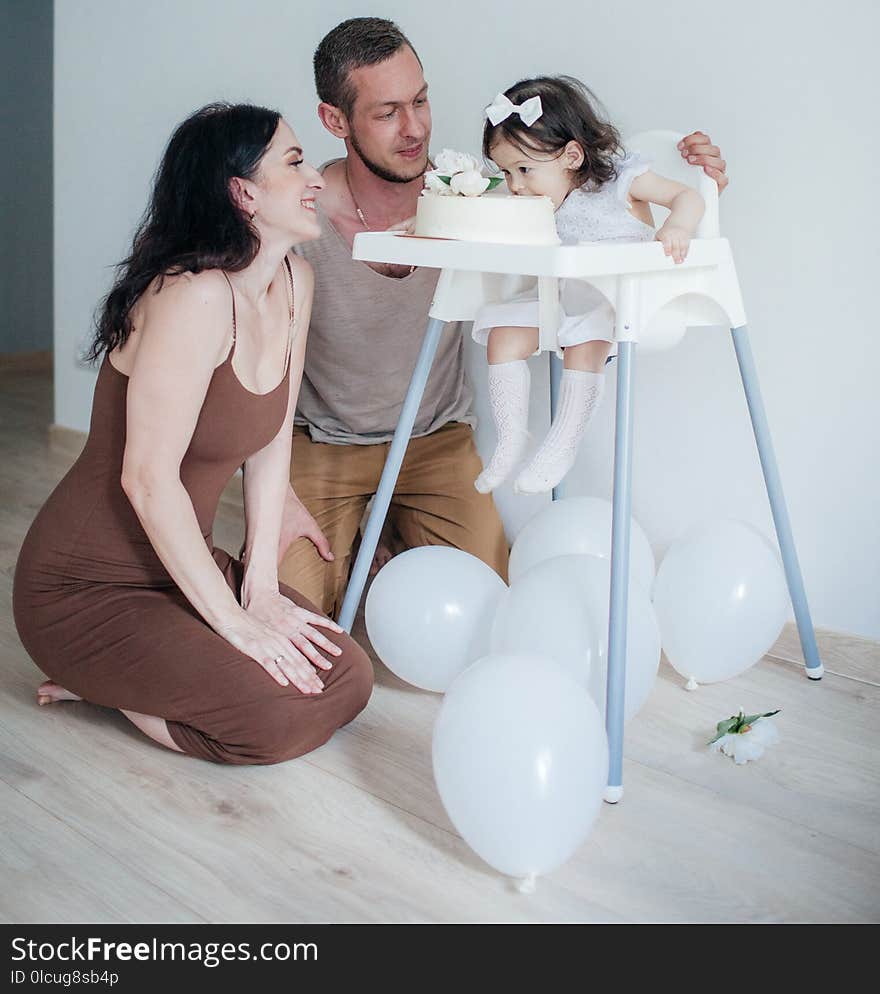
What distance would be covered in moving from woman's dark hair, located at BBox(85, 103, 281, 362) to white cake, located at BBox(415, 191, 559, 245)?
0.88 feet

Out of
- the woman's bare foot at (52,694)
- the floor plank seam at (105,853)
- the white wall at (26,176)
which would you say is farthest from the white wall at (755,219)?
the white wall at (26,176)

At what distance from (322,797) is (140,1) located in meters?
2.14

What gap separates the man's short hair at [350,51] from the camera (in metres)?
1.99

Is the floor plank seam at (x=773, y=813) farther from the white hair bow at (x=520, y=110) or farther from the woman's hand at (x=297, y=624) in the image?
the white hair bow at (x=520, y=110)

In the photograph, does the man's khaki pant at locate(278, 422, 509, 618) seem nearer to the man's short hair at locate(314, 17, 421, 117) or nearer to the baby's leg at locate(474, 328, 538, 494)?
the baby's leg at locate(474, 328, 538, 494)

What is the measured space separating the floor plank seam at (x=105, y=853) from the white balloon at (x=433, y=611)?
0.53 m

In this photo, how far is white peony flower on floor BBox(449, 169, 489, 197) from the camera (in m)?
1.60

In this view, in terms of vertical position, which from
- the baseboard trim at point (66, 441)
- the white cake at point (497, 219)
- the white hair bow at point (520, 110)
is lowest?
the baseboard trim at point (66, 441)

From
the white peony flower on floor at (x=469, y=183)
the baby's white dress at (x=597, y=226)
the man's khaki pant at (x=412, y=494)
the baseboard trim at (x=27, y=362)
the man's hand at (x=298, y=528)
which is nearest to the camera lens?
the white peony flower on floor at (x=469, y=183)

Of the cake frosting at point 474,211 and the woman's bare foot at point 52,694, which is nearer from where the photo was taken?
the cake frosting at point 474,211

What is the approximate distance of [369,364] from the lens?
2.22m

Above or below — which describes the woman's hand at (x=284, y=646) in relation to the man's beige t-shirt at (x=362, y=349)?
below

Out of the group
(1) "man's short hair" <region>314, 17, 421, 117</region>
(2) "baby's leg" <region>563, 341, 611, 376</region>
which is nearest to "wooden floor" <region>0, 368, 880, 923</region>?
(2) "baby's leg" <region>563, 341, 611, 376</region>

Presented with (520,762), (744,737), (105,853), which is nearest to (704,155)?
(744,737)
